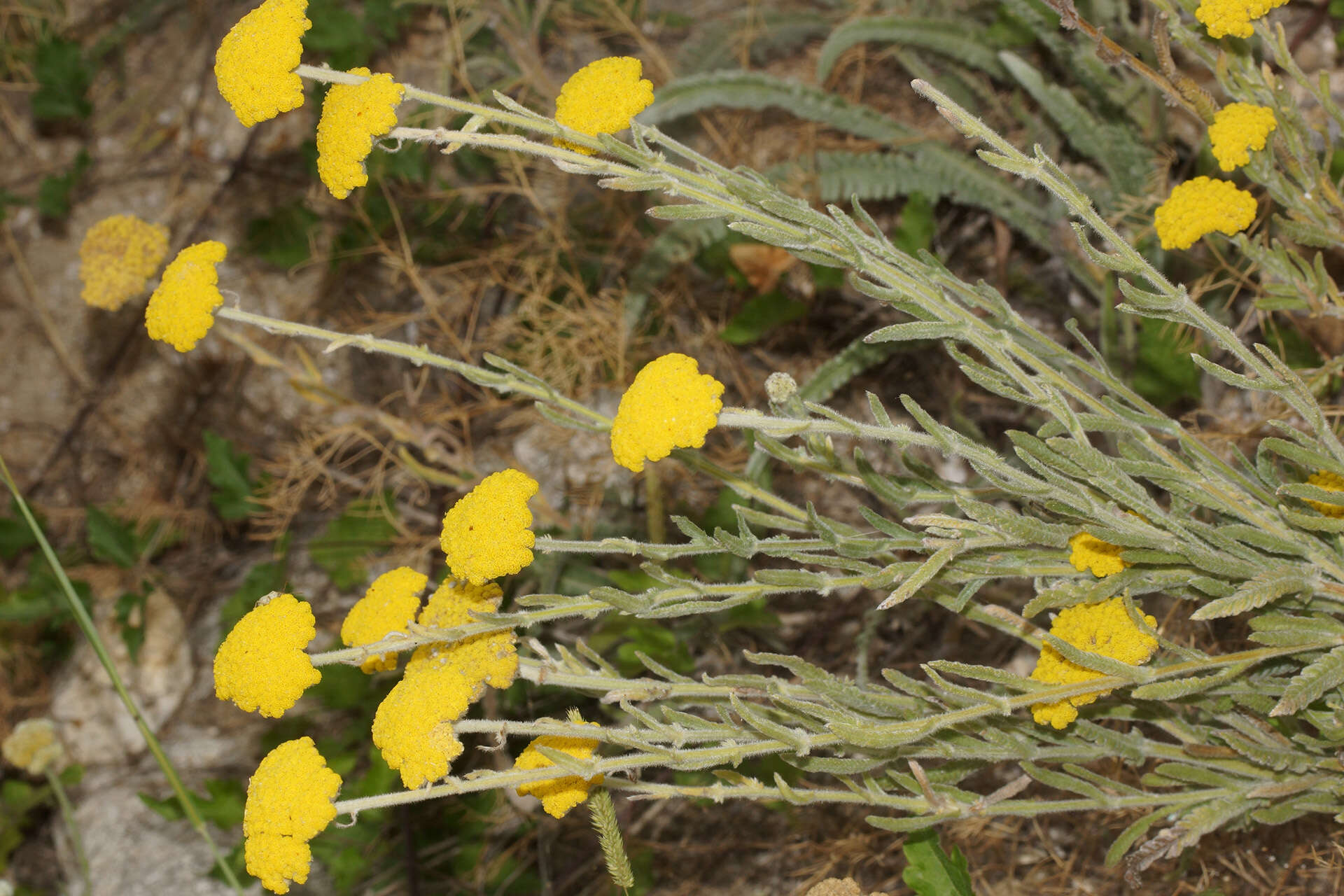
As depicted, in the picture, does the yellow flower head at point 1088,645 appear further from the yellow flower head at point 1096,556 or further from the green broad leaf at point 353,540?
the green broad leaf at point 353,540

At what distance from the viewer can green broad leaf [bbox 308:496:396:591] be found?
2027 millimetres

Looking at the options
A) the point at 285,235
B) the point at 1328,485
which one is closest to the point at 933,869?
the point at 1328,485

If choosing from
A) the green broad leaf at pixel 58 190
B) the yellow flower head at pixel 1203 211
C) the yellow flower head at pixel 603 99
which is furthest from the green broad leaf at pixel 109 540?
the yellow flower head at pixel 1203 211

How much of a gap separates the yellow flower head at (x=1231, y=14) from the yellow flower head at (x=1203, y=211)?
150 millimetres

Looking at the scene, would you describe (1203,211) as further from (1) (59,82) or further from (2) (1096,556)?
(1) (59,82)

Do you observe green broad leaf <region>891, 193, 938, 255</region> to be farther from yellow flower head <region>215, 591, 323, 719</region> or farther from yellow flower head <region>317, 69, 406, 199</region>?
yellow flower head <region>215, 591, 323, 719</region>

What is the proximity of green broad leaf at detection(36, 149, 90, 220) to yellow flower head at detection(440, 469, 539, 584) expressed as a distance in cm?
220

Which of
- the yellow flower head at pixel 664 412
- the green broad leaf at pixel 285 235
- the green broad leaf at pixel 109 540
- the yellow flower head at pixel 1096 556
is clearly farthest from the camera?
the green broad leaf at pixel 285 235

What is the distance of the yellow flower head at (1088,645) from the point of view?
1066 millimetres

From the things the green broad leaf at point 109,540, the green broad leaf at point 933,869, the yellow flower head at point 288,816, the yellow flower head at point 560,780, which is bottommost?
the green broad leaf at point 109,540

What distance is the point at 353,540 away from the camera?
6.72 feet

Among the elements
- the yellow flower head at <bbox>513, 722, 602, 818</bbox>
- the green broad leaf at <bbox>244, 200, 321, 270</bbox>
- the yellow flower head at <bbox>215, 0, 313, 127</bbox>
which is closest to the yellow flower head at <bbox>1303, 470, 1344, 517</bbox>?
→ the yellow flower head at <bbox>513, 722, 602, 818</bbox>

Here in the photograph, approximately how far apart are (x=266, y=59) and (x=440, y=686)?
1.99 ft

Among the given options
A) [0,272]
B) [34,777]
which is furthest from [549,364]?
[0,272]
